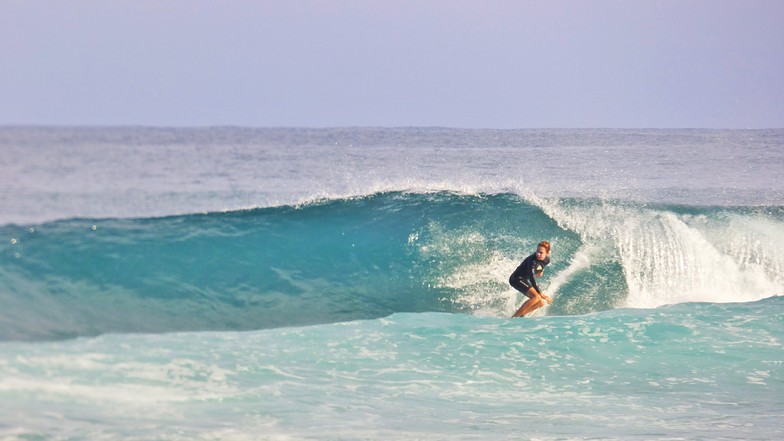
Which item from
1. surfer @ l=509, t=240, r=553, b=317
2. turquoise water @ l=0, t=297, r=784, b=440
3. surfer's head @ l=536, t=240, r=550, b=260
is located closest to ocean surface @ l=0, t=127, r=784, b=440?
turquoise water @ l=0, t=297, r=784, b=440

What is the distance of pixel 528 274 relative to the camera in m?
12.4

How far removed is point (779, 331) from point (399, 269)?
5934 millimetres

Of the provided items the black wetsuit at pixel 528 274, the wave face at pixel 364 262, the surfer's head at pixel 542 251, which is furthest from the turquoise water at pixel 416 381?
the wave face at pixel 364 262

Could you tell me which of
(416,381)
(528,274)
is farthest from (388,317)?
(416,381)

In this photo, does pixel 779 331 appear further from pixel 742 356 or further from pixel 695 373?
pixel 695 373

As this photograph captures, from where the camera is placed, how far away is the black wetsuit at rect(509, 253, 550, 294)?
483 inches

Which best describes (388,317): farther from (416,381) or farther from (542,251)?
(416,381)

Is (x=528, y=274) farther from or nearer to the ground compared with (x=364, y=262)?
nearer to the ground

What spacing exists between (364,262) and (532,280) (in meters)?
3.82

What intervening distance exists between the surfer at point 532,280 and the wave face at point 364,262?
1.64 ft

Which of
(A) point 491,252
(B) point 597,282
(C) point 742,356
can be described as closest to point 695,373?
(C) point 742,356

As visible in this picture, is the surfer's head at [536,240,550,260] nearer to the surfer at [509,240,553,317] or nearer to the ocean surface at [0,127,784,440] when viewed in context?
the surfer at [509,240,553,317]

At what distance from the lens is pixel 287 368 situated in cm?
943

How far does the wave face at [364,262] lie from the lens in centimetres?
1309
